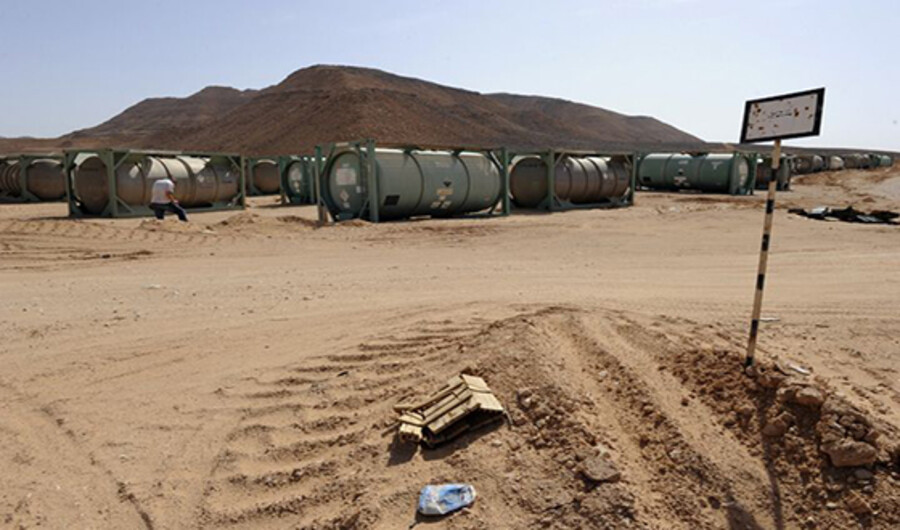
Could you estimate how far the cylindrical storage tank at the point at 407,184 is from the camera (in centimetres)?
1662

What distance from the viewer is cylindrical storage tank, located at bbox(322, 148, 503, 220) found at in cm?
1662

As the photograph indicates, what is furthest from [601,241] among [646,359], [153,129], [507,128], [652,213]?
[153,129]

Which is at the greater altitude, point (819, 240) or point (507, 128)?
point (507, 128)

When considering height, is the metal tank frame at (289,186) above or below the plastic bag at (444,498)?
above

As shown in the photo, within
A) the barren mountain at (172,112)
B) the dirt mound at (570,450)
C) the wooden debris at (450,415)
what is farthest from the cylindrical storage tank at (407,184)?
the barren mountain at (172,112)

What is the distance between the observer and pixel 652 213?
20.8m

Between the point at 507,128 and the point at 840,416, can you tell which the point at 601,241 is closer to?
the point at 840,416

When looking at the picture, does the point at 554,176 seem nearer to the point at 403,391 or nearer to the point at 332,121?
the point at 403,391

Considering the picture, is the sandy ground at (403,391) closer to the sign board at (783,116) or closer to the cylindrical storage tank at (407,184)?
the sign board at (783,116)

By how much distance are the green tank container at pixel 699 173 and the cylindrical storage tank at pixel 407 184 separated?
15.4 metres

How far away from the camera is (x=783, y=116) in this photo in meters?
3.99

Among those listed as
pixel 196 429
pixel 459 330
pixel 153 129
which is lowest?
pixel 196 429

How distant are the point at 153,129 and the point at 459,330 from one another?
87.4 metres

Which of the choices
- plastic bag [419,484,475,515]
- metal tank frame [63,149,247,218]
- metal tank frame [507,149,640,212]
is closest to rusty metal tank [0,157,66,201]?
metal tank frame [63,149,247,218]
